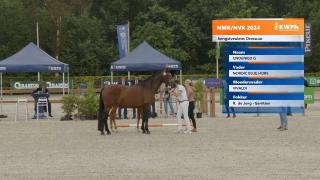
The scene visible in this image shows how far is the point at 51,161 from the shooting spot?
1354cm

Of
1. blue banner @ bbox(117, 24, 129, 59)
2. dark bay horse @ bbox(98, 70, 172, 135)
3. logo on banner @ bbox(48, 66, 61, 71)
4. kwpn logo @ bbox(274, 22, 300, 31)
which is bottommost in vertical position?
dark bay horse @ bbox(98, 70, 172, 135)

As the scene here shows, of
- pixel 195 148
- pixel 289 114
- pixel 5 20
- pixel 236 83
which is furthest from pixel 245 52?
pixel 5 20

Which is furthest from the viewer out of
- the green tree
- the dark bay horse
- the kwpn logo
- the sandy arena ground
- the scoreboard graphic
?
the green tree

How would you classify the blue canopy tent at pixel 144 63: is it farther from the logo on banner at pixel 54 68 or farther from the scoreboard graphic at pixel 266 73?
the scoreboard graphic at pixel 266 73

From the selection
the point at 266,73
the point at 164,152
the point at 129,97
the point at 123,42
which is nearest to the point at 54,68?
the point at 123,42

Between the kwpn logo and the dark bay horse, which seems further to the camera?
the dark bay horse

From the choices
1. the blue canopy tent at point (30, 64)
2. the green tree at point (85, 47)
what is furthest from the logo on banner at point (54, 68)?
the green tree at point (85, 47)

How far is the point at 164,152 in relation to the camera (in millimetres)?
14906

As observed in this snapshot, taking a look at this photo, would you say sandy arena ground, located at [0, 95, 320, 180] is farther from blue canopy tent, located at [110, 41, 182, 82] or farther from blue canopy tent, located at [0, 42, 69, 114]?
blue canopy tent, located at [110, 41, 182, 82]

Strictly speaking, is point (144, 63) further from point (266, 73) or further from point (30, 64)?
point (266, 73)

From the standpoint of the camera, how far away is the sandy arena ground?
11.7 metres

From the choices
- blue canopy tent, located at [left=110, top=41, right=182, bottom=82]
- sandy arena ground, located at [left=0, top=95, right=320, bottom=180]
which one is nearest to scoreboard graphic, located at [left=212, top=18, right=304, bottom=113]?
sandy arena ground, located at [left=0, top=95, right=320, bottom=180]

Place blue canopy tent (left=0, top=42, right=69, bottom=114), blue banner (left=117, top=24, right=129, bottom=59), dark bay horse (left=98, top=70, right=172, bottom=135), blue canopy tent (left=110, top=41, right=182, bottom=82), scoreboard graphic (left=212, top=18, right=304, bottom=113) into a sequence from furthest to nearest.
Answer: blue banner (left=117, top=24, right=129, bottom=59), blue canopy tent (left=110, top=41, right=182, bottom=82), blue canopy tent (left=0, top=42, right=69, bottom=114), dark bay horse (left=98, top=70, right=172, bottom=135), scoreboard graphic (left=212, top=18, right=304, bottom=113)

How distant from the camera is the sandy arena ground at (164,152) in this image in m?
11.7
